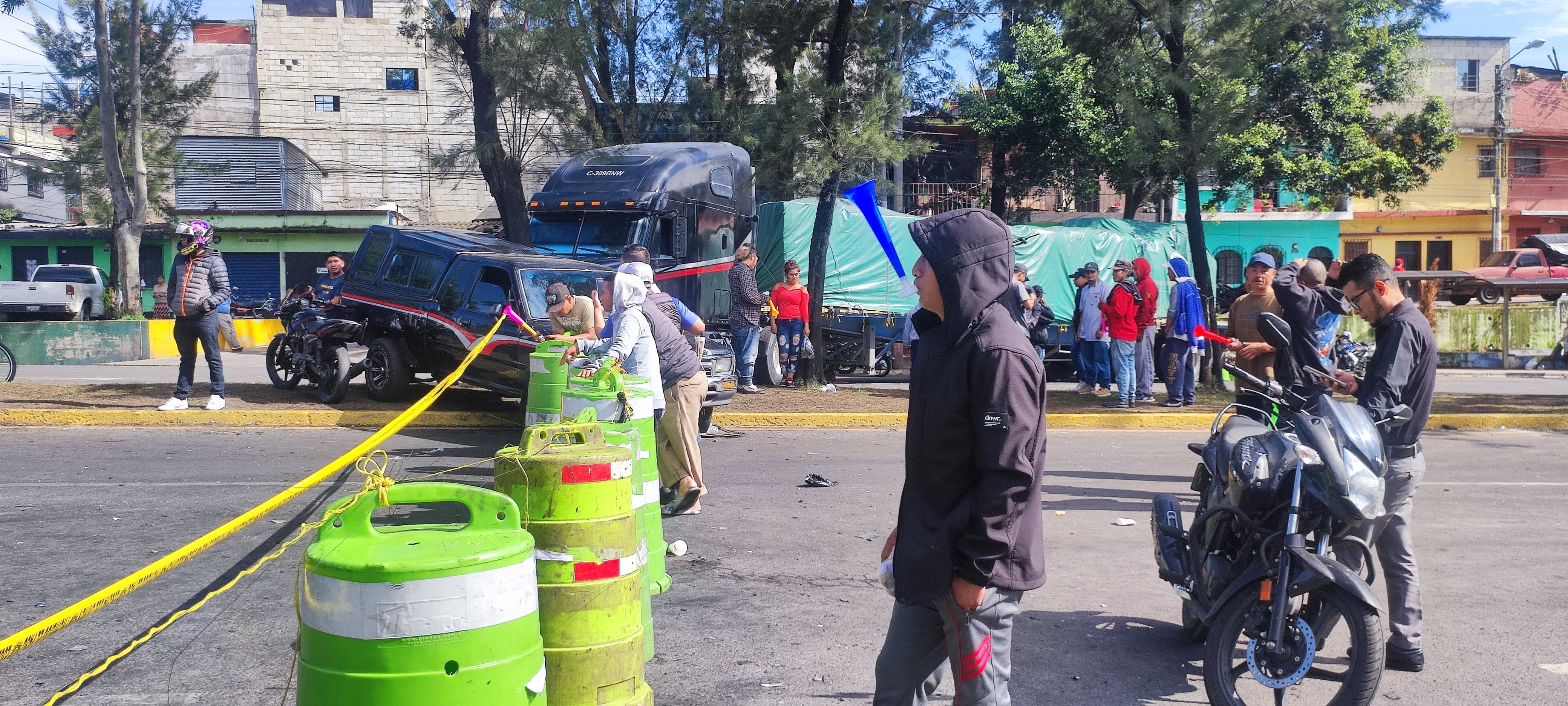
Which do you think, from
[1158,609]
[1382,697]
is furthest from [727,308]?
[1382,697]

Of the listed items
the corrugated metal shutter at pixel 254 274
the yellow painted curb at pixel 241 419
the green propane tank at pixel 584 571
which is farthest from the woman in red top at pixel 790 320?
the corrugated metal shutter at pixel 254 274

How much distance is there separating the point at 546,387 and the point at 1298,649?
174 inches

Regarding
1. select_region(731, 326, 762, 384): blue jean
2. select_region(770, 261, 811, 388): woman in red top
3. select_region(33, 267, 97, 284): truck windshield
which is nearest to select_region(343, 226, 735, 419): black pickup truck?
select_region(731, 326, 762, 384): blue jean

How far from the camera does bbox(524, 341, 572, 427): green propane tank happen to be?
6676mm

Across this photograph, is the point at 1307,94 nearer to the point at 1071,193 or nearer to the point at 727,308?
the point at 1071,193

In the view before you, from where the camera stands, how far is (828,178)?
549 inches

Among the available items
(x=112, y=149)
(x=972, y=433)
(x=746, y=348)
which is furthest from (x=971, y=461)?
(x=112, y=149)

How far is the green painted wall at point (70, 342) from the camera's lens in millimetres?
19422

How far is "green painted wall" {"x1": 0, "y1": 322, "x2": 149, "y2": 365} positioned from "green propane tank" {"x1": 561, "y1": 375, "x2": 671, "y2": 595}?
1815 cm

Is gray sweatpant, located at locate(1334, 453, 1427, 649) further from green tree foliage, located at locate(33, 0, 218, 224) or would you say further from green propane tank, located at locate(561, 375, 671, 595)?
green tree foliage, located at locate(33, 0, 218, 224)

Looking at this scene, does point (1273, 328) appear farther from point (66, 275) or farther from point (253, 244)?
point (253, 244)

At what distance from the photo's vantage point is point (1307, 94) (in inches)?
1136

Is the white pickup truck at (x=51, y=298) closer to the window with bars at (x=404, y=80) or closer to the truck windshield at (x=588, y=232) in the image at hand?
the truck windshield at (x=588, y=232)

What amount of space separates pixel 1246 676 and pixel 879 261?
15.6 meters
